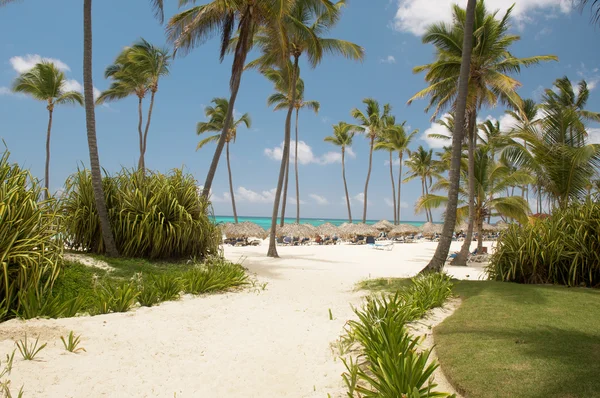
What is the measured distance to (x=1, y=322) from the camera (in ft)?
13.5

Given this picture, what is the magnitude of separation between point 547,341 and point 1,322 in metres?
5.96

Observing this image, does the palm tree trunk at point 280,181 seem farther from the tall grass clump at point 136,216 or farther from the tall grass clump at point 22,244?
the tall grass clump at point 22,244

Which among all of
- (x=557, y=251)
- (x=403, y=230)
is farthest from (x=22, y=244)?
(x=403, y=230)

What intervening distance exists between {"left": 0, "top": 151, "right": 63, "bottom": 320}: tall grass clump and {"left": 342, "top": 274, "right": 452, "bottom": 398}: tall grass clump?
4009 mm

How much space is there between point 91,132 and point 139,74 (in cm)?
2115

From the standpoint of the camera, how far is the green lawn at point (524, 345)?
2713 millimetres

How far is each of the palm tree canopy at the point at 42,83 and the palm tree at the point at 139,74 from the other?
3.05 meters

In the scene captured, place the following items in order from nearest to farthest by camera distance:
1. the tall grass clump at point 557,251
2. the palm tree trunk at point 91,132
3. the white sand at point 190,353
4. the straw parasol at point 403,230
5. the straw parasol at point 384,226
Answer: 1. the white sand at point 190,353
2. the tall grass clump at point 557,251
3. the palm tree trunk at point 91,132
4. the straw parasol at point 403,230
5. the straw parasol at point 384,226

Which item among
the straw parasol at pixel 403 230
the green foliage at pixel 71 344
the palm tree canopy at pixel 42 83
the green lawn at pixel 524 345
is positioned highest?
the palm tree canopy at pixel 42 83

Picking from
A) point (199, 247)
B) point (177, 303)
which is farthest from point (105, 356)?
point (199, 247)

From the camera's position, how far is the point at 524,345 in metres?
3.47

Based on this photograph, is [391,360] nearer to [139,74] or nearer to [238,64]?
[238,64]

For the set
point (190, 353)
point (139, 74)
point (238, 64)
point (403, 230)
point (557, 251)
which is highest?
point (139, 74)

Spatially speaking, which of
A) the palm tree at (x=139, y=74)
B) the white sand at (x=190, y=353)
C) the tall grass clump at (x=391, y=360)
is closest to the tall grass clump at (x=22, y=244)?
the white sand at (x=190, y=353)
